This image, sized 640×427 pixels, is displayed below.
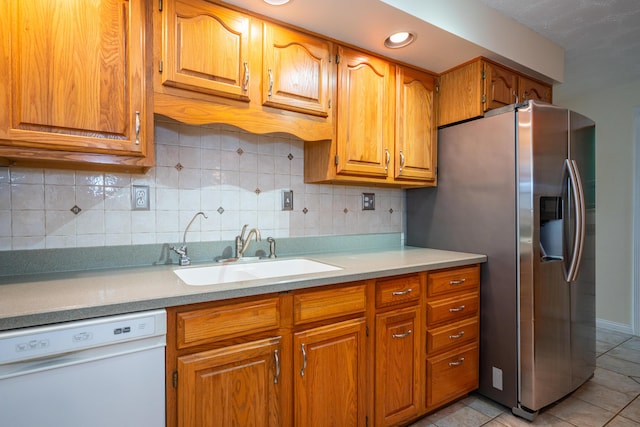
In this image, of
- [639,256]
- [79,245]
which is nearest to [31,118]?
[79,245]

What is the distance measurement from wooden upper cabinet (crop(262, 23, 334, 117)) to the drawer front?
95 cm

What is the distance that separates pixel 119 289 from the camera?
1119mm

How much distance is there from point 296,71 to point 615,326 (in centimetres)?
373

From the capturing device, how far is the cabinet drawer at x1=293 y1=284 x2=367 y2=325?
1.33m

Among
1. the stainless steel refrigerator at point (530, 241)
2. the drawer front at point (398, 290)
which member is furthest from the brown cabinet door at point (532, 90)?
the drawer front at point (398, 290)

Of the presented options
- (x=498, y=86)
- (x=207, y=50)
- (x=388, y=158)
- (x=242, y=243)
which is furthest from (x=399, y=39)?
(x=242, y=243)

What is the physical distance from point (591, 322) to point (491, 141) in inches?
54.1

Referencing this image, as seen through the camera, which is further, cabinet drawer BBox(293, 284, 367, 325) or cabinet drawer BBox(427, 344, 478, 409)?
cabinet drawer BBox(427, 344, 478, 409)

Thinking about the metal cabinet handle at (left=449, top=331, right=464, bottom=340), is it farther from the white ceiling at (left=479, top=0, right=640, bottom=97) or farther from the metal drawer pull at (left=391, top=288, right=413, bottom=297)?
the white ceiling at (left=479, top=0, right=640, bottom=97)

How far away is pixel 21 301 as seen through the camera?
0.96 metres

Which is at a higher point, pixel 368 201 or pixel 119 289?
pixel 368 201

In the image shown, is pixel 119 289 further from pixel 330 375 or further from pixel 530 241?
pixel 530 241

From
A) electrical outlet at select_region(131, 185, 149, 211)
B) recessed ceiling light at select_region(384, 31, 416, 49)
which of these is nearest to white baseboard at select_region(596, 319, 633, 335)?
recessed ceiling light at select_region(384, 31, 416, 49)

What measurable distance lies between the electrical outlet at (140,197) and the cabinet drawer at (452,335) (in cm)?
160
